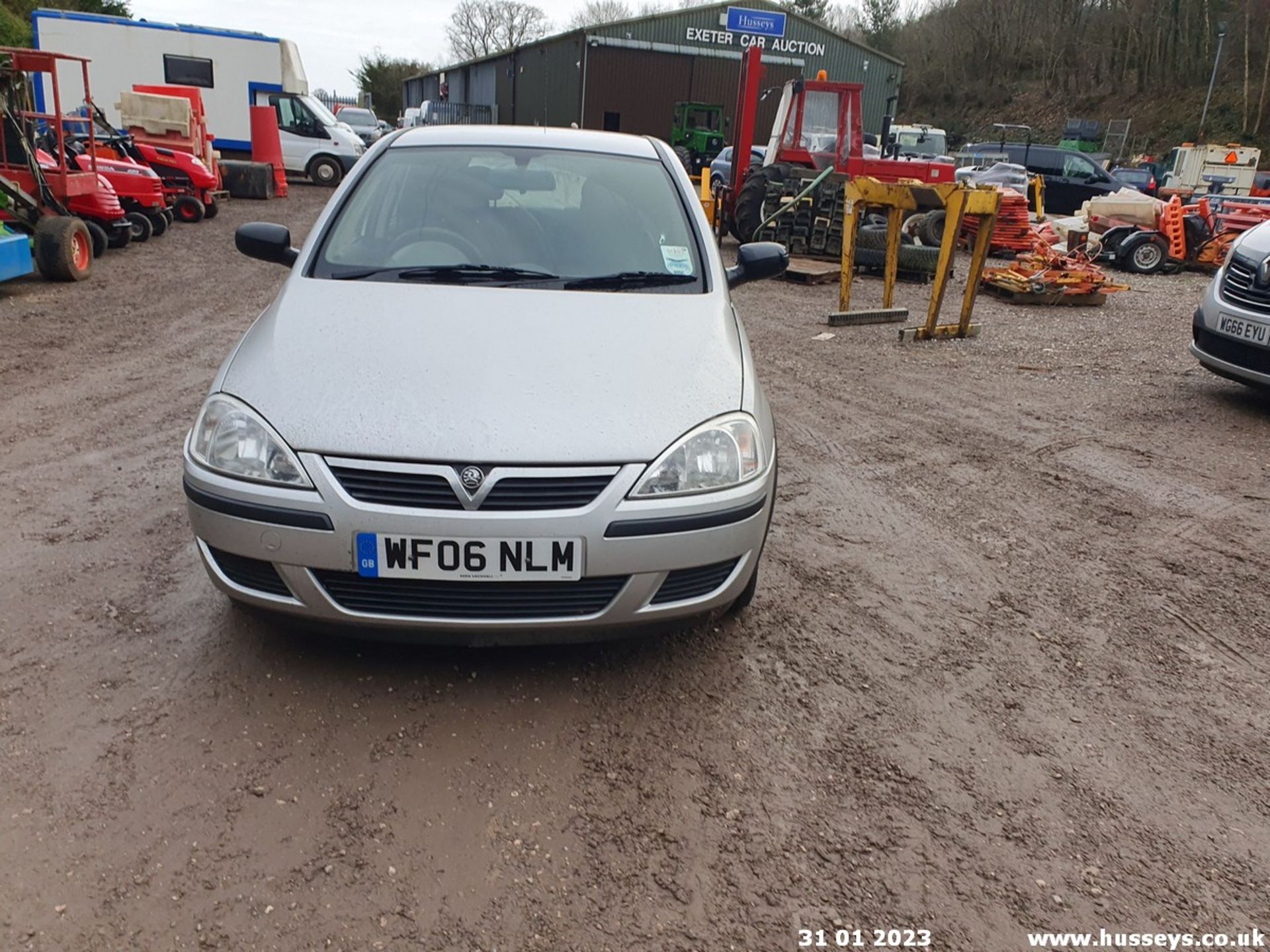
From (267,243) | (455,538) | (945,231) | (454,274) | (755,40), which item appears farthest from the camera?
(755,40)

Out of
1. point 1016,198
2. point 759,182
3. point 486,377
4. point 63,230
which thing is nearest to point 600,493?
point 486,377

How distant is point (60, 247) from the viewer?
30.6 feet

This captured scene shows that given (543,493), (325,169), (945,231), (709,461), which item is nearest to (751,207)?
(945,231)

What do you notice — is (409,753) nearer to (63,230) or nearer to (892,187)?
(892,187)

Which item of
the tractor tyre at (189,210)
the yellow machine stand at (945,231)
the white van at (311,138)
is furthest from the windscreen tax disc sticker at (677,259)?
the white van at (311,138)

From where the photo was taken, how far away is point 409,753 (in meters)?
2.57

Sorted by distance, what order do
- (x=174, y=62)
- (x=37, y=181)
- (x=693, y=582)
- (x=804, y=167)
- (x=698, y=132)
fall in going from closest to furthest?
(x=693, y=582) < (x=37, y=181) < (x=804, y=167) < (x=174, y=62) < (x=698, y=132)

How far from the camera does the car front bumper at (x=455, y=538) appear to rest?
99.4 inches

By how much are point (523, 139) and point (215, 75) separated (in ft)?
71.1

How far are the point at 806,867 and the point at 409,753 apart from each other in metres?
1.07

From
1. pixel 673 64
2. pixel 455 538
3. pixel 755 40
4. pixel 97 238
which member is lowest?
pixel 97 238

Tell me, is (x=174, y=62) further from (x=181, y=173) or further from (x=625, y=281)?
(x=625, y=281)

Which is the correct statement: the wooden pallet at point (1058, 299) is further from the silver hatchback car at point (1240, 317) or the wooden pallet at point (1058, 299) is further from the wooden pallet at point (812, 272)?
the silver hatchback car at point (1240, 317)

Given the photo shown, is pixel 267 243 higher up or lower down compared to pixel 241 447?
higher up
